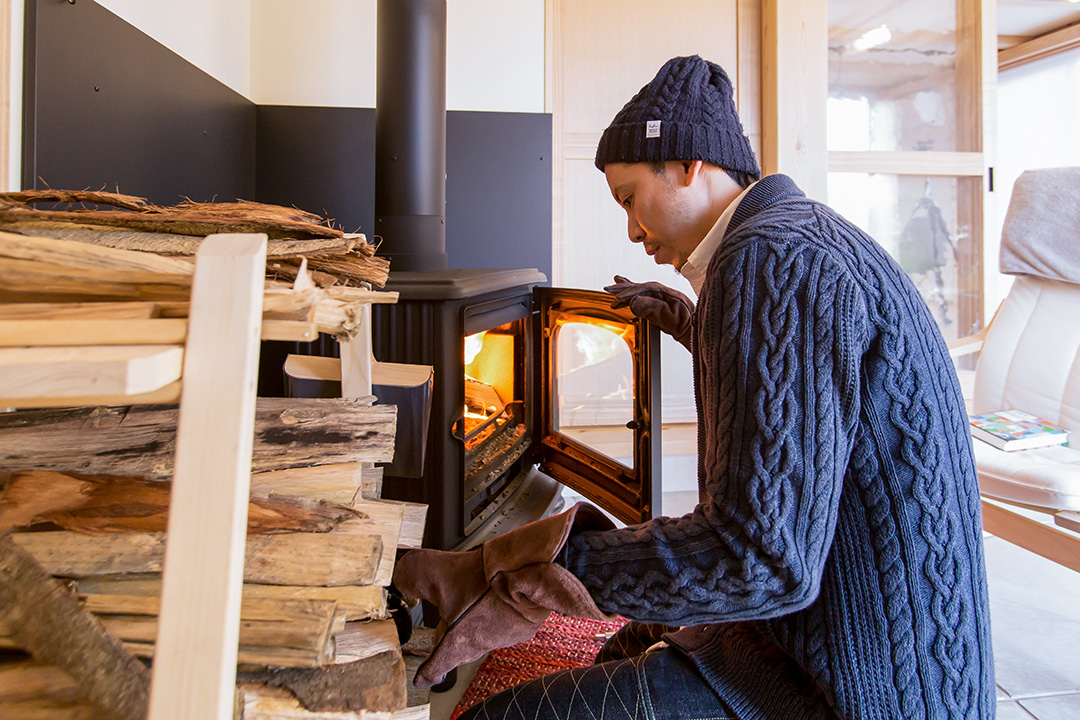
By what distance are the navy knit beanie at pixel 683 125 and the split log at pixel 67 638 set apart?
103 centimetres

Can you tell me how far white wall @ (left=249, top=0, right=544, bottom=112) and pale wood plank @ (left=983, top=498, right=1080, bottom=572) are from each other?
2.06 metres

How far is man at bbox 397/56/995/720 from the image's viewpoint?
84cm

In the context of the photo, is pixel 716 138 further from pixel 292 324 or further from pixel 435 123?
pixel 435 123

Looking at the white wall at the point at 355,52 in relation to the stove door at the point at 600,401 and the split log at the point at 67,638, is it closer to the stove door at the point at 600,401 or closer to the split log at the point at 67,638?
the stove door at the point at 600,401

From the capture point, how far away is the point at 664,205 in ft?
4.31

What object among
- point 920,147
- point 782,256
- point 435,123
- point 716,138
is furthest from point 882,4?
point 782,256

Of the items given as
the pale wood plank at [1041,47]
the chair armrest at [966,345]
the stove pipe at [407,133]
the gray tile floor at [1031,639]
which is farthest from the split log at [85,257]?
the pale wood plank at [1041,47]

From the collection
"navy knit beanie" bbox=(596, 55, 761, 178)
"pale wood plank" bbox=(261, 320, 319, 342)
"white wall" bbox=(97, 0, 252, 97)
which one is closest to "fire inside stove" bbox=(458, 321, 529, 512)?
"navy knit beanie" bbox=(596, 55, 761, 178)

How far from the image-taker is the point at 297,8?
2736 millimetres

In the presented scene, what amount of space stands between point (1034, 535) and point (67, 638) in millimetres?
2124

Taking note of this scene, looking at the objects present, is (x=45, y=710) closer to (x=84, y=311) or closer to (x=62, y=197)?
(x=84, y=311)

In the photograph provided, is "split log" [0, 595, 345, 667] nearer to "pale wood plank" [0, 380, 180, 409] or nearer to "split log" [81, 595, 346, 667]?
"split log" [81, 595, 346, 667]

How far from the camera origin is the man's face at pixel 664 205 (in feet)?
4.25

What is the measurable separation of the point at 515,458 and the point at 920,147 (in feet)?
7.61
